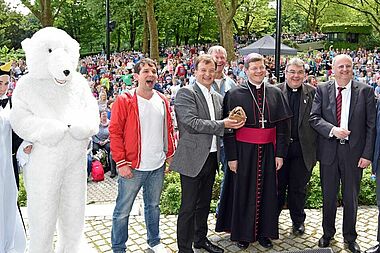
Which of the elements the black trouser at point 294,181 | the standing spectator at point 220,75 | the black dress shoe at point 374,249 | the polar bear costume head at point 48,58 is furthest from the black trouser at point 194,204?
the black dress shoe at point 374,249

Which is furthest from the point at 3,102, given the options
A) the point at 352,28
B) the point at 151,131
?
the point at 352,28

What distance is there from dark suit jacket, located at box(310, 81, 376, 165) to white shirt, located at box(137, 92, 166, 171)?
5.42 feet

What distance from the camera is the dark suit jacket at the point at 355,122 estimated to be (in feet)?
14.7

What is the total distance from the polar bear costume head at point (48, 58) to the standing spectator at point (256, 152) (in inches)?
66.7

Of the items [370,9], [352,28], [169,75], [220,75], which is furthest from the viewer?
[352,28]

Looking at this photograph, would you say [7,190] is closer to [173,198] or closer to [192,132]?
[192,132]

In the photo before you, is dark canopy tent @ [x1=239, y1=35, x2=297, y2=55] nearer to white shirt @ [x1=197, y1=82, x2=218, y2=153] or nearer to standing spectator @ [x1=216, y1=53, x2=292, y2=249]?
standing spectator @ [x1=216, y1=53, x2=292, y2=249]

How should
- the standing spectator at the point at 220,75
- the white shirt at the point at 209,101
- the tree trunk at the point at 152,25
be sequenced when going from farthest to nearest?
1. the tree trunk at the point at 152,25
2. the standing spectator at the point at 220,75
3. the white shirt at the point at 209,101

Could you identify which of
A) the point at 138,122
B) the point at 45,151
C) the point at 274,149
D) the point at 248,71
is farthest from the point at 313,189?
the point at 45,151

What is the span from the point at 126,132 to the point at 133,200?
26.9 inches

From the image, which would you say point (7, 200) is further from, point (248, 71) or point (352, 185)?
point (352, 185)

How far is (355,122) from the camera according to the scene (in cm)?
449

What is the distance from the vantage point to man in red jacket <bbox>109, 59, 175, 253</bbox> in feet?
13.8

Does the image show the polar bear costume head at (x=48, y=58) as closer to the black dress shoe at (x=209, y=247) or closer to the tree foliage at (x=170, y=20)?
the black dress shoe at (x=209, y=247)
